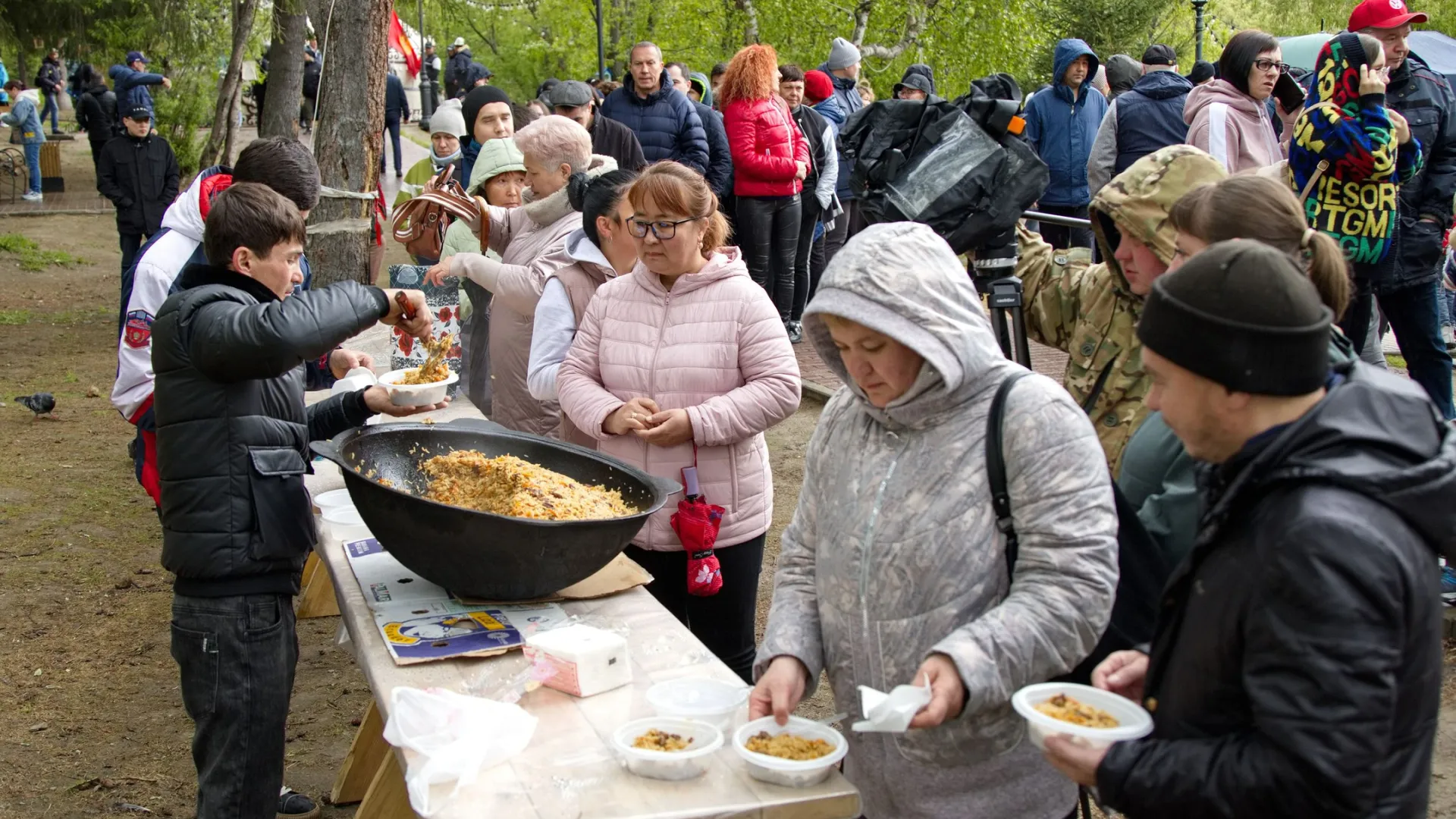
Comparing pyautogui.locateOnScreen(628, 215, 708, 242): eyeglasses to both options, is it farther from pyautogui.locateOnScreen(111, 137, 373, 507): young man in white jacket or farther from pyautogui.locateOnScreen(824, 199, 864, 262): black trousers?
pyautogui.locateOnScreen(824, 199, 864, 262): black trousers

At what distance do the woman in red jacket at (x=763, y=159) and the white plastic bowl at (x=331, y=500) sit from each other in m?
5.25

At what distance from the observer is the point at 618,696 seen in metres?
2.47

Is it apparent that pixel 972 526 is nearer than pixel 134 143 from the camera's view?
Yes

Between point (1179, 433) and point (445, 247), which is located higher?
point (1179, 433)

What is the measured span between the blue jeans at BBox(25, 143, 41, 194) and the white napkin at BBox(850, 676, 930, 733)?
2088 cm

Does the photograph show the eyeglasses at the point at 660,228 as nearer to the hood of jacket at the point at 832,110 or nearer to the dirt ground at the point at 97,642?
the dirt ground at the point at 97,642

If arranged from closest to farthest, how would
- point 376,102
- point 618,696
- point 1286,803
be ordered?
point 1286,803
point 618,696
point 376,102

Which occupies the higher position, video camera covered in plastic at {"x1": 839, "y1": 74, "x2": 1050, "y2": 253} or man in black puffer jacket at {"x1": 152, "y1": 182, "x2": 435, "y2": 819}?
video camera covered in plastic at {"x1": 839, "y1": 74, "x2": 1050, "y2": 253}

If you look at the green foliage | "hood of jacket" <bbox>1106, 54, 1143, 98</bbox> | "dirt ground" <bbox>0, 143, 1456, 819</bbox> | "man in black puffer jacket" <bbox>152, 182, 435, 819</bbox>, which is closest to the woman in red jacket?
"dirt ground" <bbox>0, 143, 1456, 819</bbox>

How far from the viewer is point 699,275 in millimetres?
3457

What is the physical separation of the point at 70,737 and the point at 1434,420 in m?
4.38

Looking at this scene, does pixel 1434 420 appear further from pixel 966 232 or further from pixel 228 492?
pixel 228 492

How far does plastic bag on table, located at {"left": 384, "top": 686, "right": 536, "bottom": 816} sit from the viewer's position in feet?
6.79

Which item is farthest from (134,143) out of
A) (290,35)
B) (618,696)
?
(618,696)
